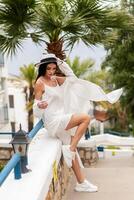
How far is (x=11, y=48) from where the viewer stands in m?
6.85

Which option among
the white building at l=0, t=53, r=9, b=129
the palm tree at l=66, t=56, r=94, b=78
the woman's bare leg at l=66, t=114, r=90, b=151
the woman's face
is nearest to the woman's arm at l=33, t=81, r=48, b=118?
the woman's face

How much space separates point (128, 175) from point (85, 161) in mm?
1464

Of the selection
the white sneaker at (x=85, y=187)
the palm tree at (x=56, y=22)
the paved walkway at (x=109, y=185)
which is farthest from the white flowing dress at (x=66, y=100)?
the palm tree at (x=56, y=22)

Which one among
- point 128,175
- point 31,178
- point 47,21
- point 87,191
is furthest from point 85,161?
point 31,178

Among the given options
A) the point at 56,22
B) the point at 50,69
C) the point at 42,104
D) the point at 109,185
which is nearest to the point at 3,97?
the point at 56,22

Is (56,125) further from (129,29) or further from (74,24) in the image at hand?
(129,29)

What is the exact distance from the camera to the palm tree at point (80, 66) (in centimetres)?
1692

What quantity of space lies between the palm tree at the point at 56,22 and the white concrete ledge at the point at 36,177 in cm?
282

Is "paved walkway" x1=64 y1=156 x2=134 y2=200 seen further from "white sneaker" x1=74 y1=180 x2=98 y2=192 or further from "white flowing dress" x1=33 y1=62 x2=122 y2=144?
"white flowing dress" x1=33 y1=62 x2=122 y2=144

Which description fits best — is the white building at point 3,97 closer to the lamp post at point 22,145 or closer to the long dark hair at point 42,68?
the long dark hair at point 42,68

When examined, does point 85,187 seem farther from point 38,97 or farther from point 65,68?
point 65,68

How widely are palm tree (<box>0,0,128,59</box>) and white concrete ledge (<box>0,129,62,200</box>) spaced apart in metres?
2.82

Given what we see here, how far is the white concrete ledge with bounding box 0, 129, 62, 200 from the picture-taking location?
2.75 metres

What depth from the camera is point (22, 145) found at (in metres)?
3.11
